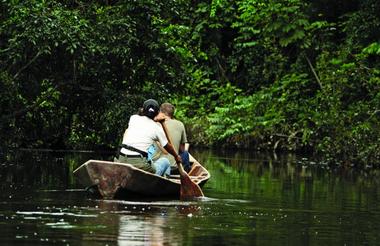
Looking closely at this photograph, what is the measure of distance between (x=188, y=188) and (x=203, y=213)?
261 centimetres

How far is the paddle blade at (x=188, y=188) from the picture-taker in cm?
1736

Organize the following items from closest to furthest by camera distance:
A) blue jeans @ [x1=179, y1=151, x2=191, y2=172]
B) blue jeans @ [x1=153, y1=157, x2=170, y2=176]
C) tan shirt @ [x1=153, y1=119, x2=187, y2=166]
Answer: blue jeans @ [x1=153, y1=157, x2=170, y2=176]
tan shirt @ [x1=153, y1=119, x2=187, y2=166]
blue jeans @ [x1=179, y1=151, x2=191, y2=172]

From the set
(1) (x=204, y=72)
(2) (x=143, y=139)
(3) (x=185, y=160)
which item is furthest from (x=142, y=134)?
(1) (x=204, y=72)

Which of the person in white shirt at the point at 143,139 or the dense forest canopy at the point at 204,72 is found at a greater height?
the dense forest canopy at the point at 204,72

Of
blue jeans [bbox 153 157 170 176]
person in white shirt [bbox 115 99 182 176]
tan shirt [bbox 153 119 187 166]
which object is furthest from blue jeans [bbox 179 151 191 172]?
person in white shirt [bbox 115 99 182 176]

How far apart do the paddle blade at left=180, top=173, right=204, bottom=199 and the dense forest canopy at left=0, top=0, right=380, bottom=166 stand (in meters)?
7.29

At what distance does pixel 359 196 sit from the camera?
19.8 m

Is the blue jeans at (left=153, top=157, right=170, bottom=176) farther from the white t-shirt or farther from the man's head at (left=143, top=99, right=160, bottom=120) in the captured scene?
the man's head at (left=143, top=99, right=160, bottom=120)

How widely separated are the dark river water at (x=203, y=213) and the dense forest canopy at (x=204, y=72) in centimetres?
274

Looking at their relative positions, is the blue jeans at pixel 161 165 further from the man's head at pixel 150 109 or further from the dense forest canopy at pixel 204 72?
the dense forest canopy at pixel 204 72

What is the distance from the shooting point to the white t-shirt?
1686cm

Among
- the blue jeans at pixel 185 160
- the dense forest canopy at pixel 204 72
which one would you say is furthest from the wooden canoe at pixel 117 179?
the dense forest canopy at pixel 204 72

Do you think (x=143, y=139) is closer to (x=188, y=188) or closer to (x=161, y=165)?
(x=161, y=165)

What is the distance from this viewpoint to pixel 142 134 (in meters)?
16.9
